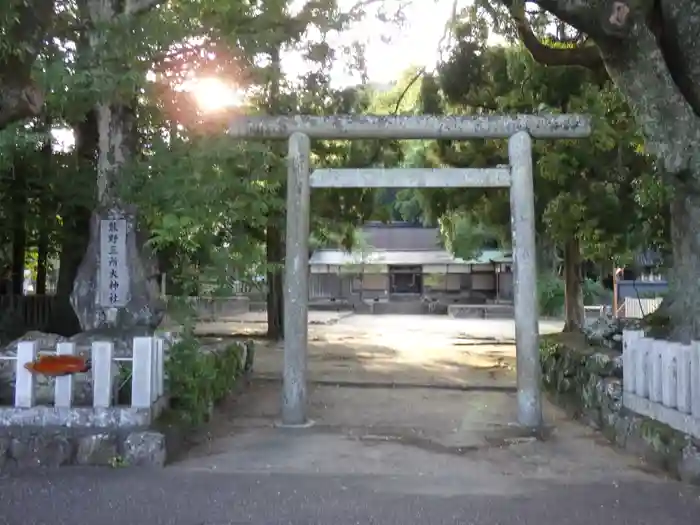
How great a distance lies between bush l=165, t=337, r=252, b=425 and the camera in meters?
7.26

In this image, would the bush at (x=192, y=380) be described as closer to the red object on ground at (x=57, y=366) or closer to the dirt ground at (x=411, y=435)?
the dirt ground at (x=411, y=435)

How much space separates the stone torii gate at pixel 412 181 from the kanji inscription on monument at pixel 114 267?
97.7 inches

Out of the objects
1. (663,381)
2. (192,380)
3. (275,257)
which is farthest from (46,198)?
(663,381)

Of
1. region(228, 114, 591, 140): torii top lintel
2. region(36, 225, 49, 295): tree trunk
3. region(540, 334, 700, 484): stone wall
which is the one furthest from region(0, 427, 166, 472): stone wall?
region(36, 225, 49, 295): tree trunk

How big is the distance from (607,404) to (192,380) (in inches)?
175

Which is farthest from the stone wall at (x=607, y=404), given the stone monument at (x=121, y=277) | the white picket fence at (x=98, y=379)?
the stone monument at (x=121, y=277)

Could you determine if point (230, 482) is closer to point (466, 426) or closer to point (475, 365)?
point (466, 426)

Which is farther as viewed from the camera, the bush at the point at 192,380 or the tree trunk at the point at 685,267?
the tree trunk at the point at 685,267

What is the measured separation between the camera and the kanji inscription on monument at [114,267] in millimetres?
9469

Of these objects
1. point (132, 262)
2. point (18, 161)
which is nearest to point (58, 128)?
point (18, 161)

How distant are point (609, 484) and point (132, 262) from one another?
662cm

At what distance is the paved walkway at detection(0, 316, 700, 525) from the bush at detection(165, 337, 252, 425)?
29cm

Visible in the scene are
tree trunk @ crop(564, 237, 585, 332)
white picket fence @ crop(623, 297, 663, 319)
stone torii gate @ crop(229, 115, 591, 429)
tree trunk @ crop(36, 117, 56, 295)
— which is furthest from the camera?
white picket fence @ crop(623, 297, 663, 319)

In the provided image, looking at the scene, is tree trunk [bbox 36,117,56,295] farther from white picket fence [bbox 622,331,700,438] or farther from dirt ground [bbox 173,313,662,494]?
white picket fence [bbox 622,331,700,438]
